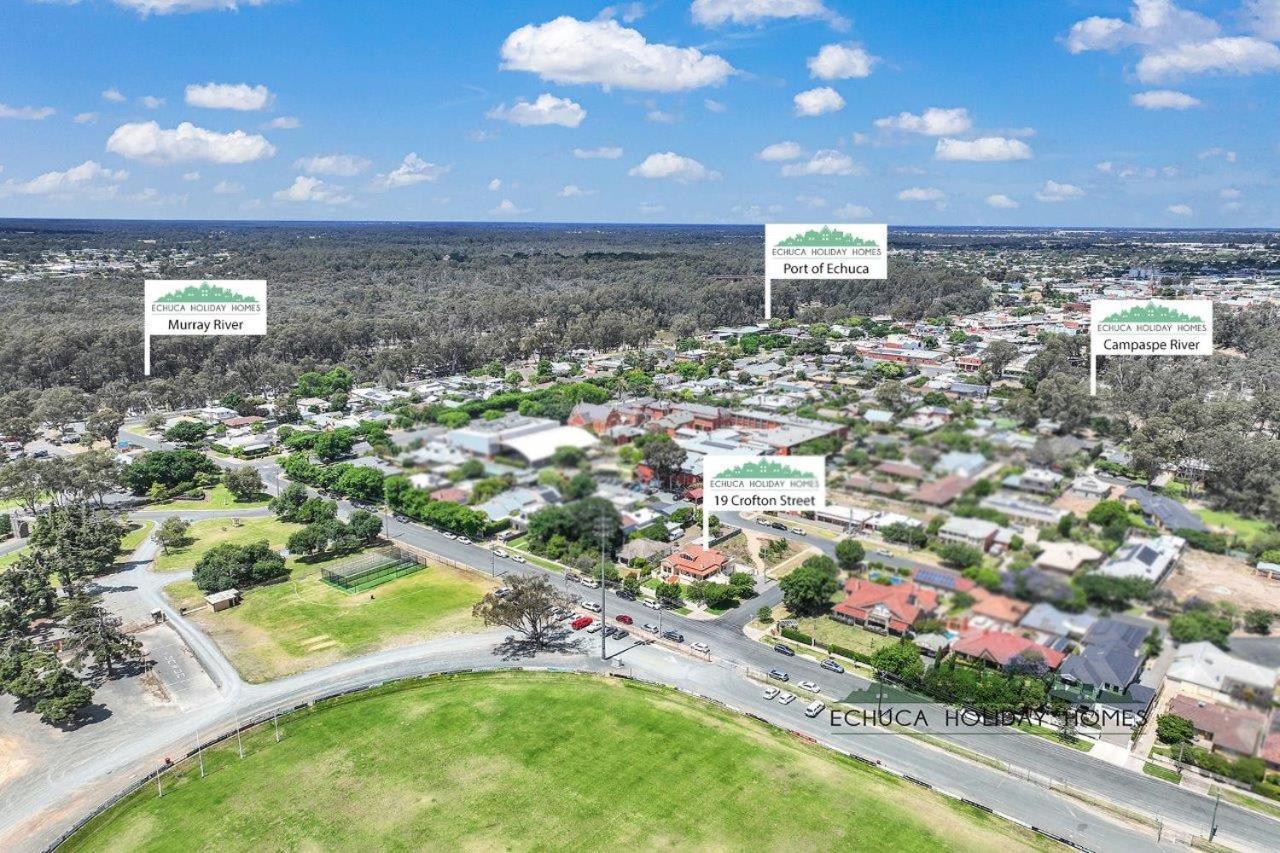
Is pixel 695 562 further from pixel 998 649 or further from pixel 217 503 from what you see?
pixel 217 503

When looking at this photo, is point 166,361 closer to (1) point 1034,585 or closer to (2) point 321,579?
(2) point 321,579

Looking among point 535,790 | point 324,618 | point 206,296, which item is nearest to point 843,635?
point 535,790

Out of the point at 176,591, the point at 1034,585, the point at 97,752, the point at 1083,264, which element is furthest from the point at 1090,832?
the point at 1083,264

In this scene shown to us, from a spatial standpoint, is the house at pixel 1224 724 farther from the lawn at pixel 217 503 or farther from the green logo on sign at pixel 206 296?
the lawn at pixel 217 503

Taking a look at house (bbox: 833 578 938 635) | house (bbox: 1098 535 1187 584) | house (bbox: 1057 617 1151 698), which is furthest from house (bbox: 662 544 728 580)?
house (bbox: 1098 535 1187 584)

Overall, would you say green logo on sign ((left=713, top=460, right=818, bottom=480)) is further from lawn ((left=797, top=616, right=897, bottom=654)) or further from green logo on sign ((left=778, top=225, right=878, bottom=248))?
green logo on sign ((left=778, top=225, right=878, bottom=248))

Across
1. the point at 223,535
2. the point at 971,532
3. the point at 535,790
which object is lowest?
the point at 535,790
